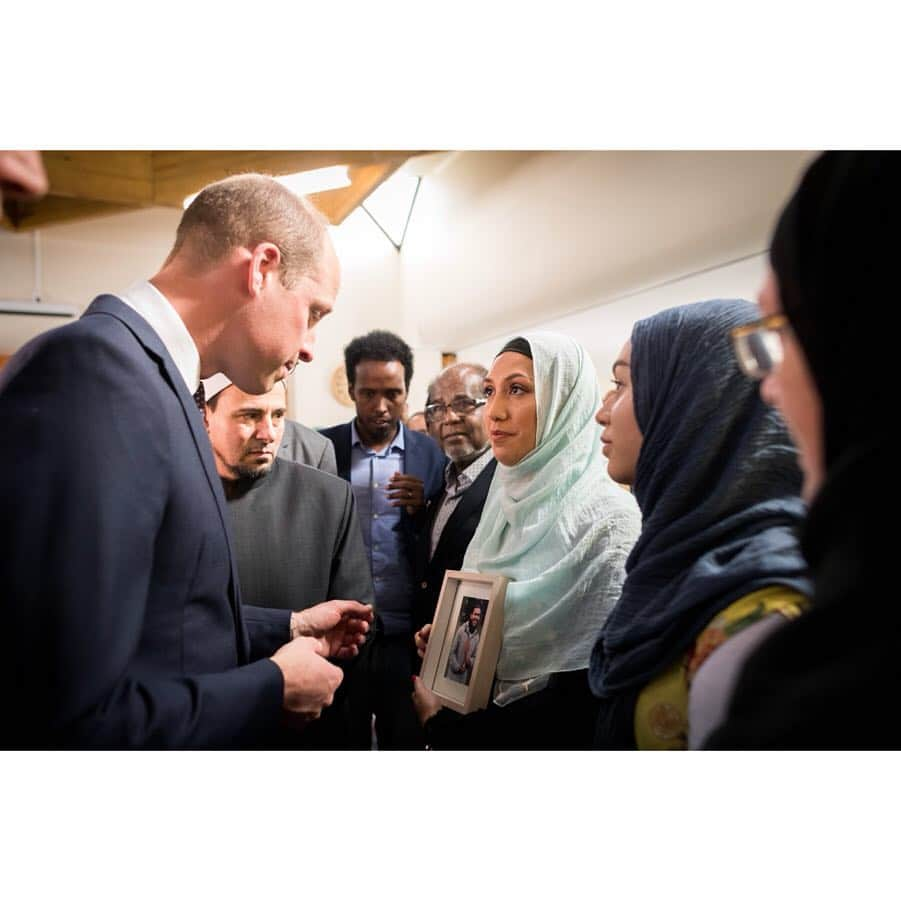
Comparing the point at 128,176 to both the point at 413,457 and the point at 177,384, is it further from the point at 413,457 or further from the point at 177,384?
the point at 413,457

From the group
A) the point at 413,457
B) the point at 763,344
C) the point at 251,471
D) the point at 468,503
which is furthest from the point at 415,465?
the point at 763,344

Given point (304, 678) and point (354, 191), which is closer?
point (304, 678)

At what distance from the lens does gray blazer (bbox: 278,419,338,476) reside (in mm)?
1705

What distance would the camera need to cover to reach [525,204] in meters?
1.79

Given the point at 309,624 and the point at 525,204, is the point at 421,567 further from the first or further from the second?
the point at 525,204

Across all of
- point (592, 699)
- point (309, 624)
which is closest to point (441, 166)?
point (309, 624)

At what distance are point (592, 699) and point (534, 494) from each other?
0.44 m

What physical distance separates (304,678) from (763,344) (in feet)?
2.85

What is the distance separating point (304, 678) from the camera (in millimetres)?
1290

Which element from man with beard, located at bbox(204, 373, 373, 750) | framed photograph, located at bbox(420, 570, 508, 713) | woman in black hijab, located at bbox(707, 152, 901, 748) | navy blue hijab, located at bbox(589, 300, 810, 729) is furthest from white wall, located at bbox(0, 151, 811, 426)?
woman in black hijab, located at bbox(707, 152, 901, 748)

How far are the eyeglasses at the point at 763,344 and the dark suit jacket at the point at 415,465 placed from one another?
3.27 feet

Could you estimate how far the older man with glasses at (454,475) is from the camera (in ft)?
5.73

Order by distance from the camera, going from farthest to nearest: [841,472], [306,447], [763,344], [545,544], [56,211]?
[306,447], [545,544], [56,211], [763,344], [841,472]

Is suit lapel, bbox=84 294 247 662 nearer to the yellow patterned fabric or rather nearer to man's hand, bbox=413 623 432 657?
man's hand, bbox=413 623 432 657
